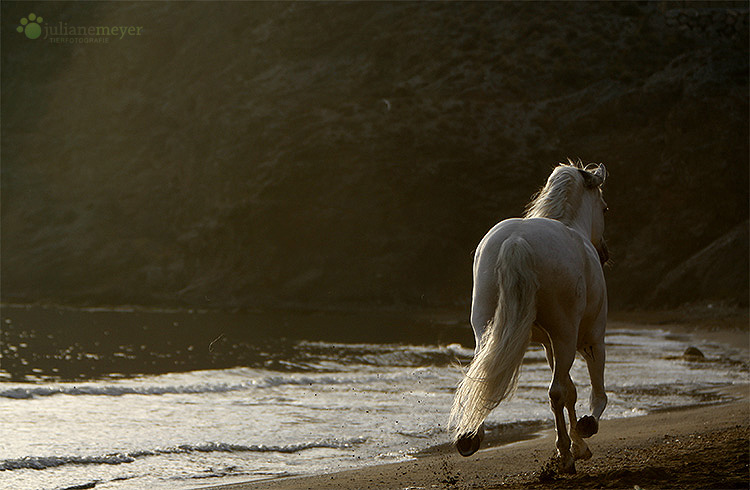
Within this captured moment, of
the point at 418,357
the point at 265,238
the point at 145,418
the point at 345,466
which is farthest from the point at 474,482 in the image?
the point at 265,238

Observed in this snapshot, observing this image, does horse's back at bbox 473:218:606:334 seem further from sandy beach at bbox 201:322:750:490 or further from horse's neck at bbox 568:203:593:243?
sandy beach at bbox 201:322:750:490

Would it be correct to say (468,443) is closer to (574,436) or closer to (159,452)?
(574,436)

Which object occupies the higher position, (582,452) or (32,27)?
(32,27)

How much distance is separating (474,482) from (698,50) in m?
35.3

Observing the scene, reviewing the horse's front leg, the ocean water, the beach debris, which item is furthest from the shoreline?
the beach debris

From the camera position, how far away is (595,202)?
21.2ft

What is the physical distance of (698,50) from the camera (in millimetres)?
36844

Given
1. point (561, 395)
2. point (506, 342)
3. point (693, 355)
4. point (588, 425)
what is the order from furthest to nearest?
1. point (693, 355)
2. point (588, 425)
3. point (561, 395)
4. point (506, 342)

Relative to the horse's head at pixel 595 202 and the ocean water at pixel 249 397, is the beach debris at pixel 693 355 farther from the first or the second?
the horse's head at pixel 595 202

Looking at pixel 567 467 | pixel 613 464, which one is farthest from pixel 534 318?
pixel 613 464

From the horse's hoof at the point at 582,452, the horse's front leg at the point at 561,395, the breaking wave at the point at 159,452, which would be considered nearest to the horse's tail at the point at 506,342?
the horse's front leg at the point at 561,395

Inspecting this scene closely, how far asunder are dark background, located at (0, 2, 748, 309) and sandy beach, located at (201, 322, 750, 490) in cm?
2265

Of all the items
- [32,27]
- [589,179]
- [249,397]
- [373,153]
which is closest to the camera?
[589,179]

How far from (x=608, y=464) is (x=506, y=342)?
158cm
